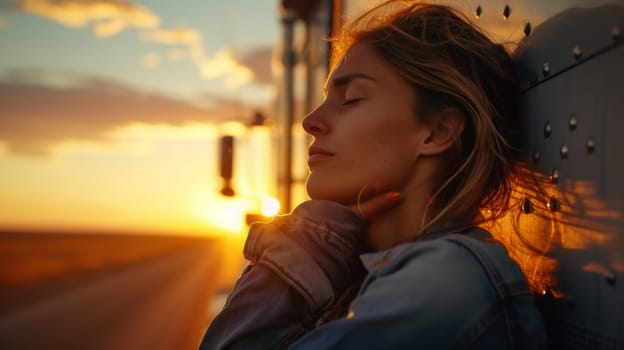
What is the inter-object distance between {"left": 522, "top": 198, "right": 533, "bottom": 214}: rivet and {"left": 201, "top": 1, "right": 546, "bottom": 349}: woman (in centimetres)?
11

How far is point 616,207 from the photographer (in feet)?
4.29

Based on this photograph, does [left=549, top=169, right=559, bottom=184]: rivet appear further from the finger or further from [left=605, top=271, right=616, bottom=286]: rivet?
the finger

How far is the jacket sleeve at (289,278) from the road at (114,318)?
17.0 ft

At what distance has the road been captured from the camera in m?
11.7

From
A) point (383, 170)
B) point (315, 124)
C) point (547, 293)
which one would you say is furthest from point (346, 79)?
point (547, 293)

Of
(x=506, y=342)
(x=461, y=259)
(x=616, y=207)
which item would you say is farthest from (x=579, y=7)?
(x=506, y=342)

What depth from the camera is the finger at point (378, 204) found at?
6.58 feet

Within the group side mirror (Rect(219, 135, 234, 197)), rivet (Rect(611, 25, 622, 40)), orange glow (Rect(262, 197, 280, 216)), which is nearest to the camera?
rivet (Rect(611, 25, 622, 40))

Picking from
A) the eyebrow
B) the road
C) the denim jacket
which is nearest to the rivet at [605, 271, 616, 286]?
the denim jacket

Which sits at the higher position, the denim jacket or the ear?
the ear

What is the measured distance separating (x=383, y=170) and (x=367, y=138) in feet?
0.32

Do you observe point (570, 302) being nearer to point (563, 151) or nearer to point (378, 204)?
point (563, 151)

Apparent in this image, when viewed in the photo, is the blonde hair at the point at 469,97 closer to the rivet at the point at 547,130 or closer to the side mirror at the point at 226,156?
the rivet at the point at 547,130

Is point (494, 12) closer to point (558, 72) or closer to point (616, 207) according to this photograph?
point (558, 72)
